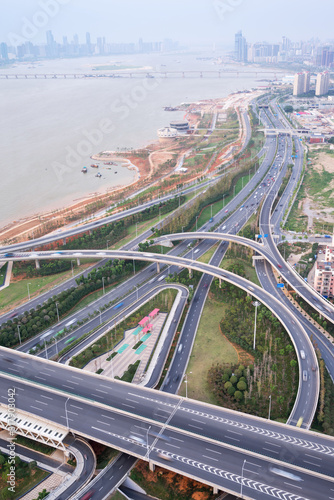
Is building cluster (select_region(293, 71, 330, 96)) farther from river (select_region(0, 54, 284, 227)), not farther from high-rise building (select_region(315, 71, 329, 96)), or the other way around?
river (select_region(0, 54, 284, 227))

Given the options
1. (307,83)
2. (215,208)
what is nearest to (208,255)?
(215,208)

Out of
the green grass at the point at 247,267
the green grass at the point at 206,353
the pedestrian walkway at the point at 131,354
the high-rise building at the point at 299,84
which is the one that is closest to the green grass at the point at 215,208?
the green grass at the point at 247,267

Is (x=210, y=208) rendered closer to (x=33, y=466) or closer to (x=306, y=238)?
(x=306, y=238)

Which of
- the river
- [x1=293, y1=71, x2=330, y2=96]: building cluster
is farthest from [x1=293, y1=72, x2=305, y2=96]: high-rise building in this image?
the river

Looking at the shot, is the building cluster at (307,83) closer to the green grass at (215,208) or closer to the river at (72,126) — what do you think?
the river at (72,126)

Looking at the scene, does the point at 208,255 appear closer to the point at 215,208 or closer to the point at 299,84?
the point at 215,208

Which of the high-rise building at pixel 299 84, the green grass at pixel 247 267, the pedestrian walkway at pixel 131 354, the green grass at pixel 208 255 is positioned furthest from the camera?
the high-rise building at pixel 299 84

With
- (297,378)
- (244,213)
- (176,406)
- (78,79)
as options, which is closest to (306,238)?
(244,213)
